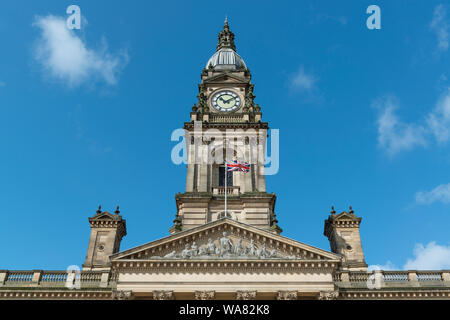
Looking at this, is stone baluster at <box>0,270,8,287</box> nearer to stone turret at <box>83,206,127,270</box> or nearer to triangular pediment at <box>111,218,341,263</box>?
stone turret at <box>83,206,127,270</box>

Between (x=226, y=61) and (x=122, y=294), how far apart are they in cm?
3424

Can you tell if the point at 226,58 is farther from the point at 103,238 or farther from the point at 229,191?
the point at 103,238

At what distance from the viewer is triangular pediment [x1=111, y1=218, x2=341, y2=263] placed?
96.6ft

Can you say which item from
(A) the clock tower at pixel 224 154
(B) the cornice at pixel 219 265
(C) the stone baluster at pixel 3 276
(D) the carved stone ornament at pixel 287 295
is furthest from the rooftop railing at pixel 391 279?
(C) the stone baluster at pixel 3 276

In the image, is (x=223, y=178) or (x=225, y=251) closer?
(x=225, y=251)

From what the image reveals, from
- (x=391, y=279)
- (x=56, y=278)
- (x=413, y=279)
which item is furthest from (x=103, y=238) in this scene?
(x=413, y=279)

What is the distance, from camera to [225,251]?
29.9 m

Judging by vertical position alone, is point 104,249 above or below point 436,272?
above
